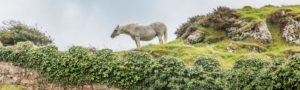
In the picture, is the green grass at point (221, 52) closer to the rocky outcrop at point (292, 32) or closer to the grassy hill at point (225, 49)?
the grassy hill at point (225, 49)

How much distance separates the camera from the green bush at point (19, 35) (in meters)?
13.5

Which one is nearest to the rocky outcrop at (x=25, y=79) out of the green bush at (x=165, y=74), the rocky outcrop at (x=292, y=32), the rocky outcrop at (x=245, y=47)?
the green bush at (x=165, y=74)

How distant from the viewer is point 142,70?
283 inches

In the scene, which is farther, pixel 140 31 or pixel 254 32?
pixel 254 32

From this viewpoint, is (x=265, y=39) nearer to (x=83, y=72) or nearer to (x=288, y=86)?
(x=288, y=86)

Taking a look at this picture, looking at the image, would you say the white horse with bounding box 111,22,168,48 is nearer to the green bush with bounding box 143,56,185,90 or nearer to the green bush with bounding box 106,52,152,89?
the green bush with bounding box 106,52,152,89

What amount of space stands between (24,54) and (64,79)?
2.12 m

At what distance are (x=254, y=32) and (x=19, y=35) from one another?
15.2 m

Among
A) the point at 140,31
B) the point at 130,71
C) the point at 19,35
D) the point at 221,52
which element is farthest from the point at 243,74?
the point at 19,35


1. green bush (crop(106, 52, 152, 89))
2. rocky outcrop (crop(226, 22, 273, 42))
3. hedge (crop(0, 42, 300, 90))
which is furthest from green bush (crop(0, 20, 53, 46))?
rocky outcrop (crop(226, 22, 273, 42))

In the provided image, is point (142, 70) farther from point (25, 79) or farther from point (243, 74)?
point (25, 79)

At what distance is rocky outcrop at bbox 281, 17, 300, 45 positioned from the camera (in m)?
12.9

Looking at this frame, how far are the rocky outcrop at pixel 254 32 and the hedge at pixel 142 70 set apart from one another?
831cm

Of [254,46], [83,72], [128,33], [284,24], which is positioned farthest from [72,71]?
[284,24]
